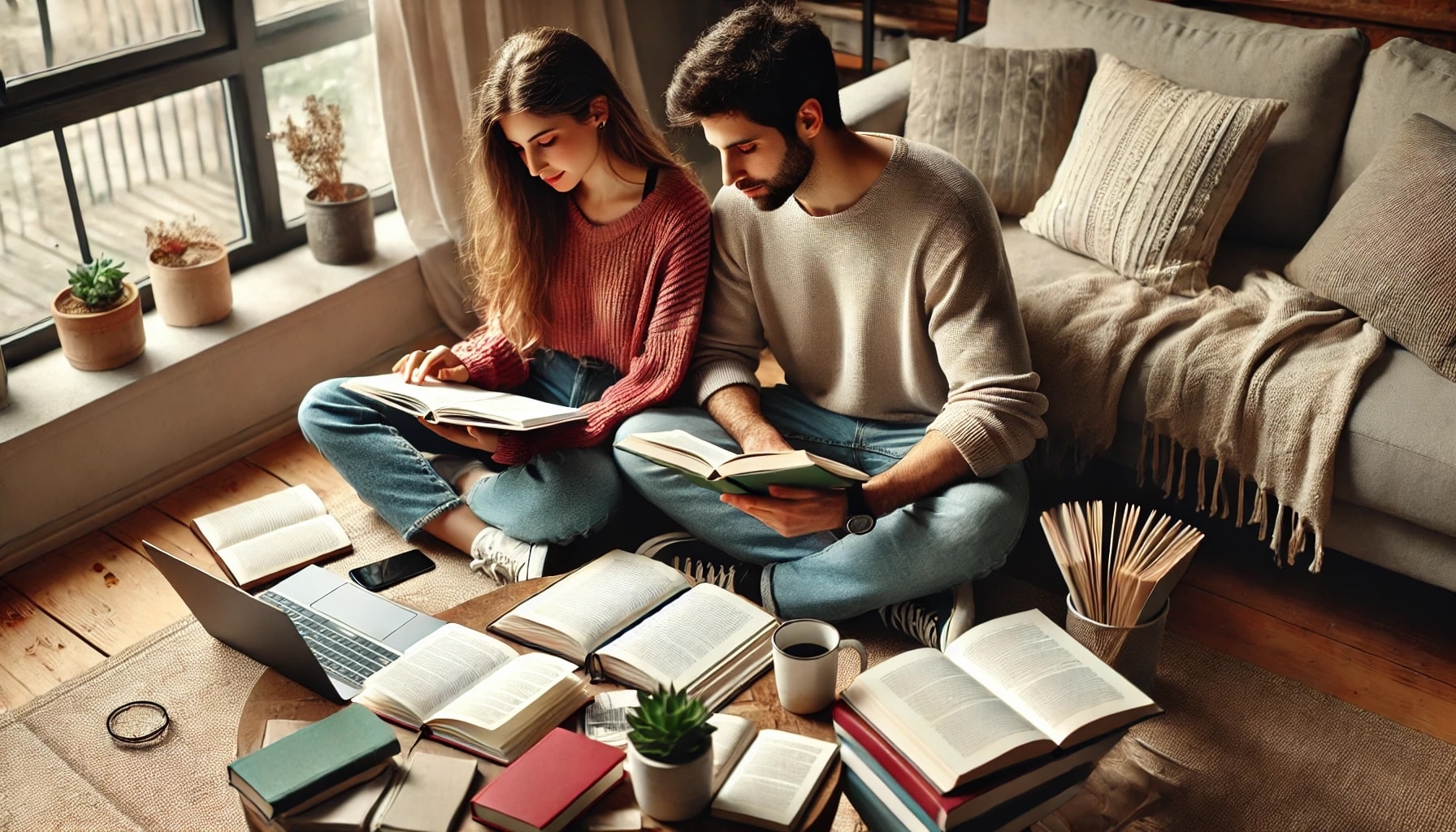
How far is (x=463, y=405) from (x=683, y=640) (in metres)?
0.64

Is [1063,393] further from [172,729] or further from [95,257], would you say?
[95,257]

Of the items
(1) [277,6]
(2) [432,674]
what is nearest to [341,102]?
(1) [277,6]

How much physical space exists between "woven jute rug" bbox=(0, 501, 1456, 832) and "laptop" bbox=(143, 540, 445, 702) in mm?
151

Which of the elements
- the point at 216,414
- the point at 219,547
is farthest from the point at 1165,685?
the point at 216,414

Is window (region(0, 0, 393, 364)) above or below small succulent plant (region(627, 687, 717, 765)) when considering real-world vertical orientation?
above

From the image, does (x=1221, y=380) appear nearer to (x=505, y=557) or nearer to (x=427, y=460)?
(x=505, y=557)

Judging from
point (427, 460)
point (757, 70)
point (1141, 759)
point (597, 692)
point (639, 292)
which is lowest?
point (1141, 759)

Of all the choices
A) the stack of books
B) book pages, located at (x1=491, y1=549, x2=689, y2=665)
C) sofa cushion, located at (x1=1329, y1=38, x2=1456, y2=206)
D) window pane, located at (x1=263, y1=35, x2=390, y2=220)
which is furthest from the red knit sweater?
sofa cushion, located at (x1=1329, y1=38, x2=1456, y2=206)

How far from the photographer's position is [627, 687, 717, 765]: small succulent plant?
1.20 meters

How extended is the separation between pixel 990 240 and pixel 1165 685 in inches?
29.5

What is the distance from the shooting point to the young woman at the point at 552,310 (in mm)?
1951

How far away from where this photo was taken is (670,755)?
1206mm

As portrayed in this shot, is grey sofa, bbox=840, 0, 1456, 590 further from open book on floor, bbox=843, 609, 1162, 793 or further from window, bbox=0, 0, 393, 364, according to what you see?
window, bbox=0, 0, 393, 364

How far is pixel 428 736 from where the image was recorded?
1.40 m
